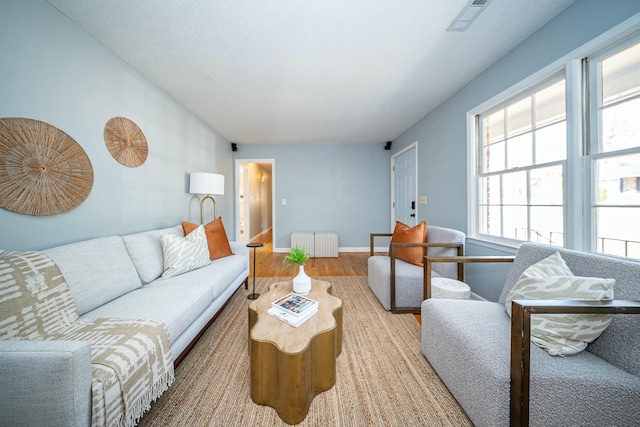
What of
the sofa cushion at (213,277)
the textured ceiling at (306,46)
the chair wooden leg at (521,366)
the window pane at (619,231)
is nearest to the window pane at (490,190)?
the window pane at (619,231)

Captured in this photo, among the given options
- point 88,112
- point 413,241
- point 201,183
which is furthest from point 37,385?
point 413,241

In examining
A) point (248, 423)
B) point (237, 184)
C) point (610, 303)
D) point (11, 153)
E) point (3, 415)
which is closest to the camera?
point (3, 415)

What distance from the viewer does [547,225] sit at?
1.75 m

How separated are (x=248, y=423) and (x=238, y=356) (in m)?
0.53

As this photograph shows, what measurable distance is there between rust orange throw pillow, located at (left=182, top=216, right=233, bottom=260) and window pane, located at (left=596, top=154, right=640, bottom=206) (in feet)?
10.5

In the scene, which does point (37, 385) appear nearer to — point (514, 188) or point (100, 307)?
point (100, 307)

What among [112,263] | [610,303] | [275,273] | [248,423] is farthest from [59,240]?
[610,303]

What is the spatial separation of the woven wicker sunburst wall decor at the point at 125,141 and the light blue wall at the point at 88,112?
0.19ft

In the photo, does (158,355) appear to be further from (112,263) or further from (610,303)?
(610,303)

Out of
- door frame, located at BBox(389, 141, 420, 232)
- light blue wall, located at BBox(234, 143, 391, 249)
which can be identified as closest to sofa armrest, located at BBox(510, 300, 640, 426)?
door frame, located at BBox(389, 141, 420, 232)

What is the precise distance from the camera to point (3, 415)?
0.75m

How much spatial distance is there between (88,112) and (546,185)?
373cm

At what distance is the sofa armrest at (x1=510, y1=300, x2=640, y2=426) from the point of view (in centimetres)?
83

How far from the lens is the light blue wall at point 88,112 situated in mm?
1330
